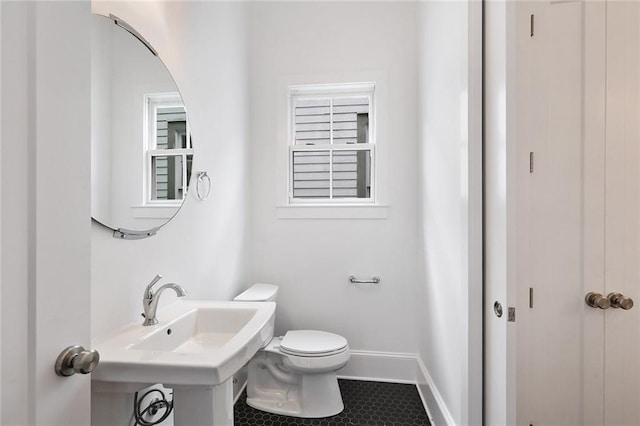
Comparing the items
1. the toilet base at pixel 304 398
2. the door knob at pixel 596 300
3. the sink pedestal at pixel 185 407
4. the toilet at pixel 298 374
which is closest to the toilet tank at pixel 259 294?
the toilet at pixel 298 374

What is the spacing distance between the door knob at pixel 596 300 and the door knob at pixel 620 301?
0.02 meters

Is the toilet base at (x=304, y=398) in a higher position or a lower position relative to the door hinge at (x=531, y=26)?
lower

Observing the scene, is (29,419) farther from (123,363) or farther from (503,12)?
(503,12)

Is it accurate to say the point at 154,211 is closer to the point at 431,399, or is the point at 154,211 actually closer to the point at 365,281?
the point at 365,281

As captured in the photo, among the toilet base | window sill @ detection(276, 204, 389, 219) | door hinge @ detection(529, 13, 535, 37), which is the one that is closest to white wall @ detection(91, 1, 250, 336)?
window sill @ detection(276, 204, 389, 219)

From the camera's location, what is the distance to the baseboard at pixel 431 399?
1648 millimetres

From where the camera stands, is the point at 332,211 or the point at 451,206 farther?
the point at 332,211

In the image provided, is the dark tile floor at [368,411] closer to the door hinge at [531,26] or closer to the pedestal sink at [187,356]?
the pedestal sink at [187,356]

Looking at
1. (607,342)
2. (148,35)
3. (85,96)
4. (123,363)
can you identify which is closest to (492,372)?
(607,342)

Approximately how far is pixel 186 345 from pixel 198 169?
2.78ft

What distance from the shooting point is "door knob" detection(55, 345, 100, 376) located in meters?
0.63

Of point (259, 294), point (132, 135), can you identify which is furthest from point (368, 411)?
point (132, 135)

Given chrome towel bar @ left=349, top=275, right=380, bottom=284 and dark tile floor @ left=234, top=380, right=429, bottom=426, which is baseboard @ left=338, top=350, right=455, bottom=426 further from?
chrome towel bar @ left=349, top=275, right=380, bottom=284

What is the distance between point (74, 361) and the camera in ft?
2.10
